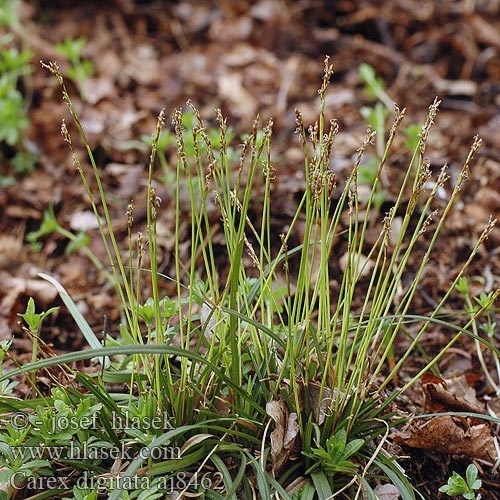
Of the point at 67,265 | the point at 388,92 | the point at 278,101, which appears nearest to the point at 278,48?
the point at 278,101

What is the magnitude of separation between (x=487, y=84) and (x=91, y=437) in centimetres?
305

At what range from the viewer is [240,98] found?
3.67 metres

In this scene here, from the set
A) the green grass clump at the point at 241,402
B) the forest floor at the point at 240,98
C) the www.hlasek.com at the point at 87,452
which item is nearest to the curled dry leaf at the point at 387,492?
the green grass clump at the point at 241,402

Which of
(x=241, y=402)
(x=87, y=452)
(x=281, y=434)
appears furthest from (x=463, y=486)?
(x=87, y=452)

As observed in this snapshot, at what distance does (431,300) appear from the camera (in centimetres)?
236

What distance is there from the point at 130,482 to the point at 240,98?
268 cm

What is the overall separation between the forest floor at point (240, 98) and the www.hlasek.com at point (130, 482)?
667mm

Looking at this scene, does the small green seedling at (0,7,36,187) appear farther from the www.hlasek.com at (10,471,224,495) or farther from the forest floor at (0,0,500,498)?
the www.hlasek.com at (10,471,224,495)

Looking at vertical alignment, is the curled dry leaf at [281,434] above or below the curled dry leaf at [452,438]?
above

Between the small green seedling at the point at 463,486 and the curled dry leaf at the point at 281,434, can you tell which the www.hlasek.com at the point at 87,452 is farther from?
the small green seedling at the point at 463,486

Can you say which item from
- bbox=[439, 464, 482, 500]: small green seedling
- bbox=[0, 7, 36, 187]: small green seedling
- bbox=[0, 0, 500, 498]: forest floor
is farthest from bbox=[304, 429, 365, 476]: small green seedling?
bbox=[0, 7, 36, 187]: small green seedling

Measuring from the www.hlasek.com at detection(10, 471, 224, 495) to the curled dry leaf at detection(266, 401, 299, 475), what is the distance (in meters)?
0.15

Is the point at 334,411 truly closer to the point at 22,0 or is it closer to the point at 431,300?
the point at 431,300

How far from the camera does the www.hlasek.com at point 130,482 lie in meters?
1.45
